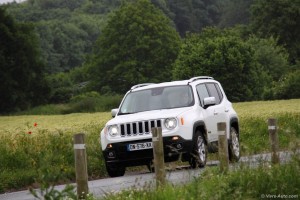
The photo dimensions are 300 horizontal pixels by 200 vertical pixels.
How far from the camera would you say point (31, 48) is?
80.9 metres

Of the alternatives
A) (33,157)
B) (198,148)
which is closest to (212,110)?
(198,148)

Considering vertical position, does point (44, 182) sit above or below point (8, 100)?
above

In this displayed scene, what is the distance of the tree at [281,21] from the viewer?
96750 mm

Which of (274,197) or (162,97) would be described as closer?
(274,197)

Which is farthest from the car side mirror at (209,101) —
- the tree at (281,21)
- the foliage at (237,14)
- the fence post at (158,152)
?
the foliage at (237,14)

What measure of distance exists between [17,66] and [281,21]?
1302 inches

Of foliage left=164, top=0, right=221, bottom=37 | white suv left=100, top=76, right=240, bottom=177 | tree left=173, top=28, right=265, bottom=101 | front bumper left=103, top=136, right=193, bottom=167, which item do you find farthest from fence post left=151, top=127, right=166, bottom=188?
foliage left=164, top=0, right=221, bottom=37

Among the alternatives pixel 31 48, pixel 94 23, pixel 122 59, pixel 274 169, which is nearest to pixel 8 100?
pixel 31 48

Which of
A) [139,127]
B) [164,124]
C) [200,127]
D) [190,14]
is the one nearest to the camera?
[164,124]

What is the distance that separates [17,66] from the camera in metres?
78.8

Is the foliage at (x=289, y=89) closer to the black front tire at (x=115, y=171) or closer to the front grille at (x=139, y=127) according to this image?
the black front tire at (x=115, y=171)

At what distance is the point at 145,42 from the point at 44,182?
8355 centimetres

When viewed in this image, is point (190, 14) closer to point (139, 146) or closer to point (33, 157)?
point (33, 157)

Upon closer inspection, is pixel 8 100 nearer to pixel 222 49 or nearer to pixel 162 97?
pixel 222 49
